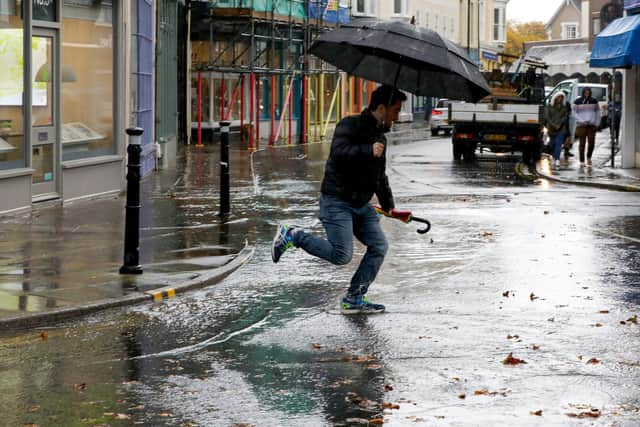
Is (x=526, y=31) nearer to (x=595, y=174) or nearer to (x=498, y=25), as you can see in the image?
(x=498, y=25)

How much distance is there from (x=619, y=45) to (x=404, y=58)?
1665 cm

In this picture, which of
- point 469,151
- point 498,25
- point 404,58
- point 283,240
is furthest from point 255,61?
point 498,25

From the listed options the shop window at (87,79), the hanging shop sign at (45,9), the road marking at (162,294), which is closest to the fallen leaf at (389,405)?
the road marking at (162,294)

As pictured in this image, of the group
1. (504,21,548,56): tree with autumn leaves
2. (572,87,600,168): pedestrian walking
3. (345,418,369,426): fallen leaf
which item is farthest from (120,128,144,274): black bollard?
(504,21,548,56): tree with autumn leaves

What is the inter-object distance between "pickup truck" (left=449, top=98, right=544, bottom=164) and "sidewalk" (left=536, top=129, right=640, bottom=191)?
2.12ft

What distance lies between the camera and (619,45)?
83.6 ft

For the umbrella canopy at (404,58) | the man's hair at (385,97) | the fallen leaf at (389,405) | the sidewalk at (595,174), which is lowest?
the fallen leaf at (389,405)

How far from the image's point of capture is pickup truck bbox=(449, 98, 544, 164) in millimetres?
30734

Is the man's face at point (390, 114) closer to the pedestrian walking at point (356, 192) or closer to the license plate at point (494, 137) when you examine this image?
the pedestrian walking at point (356, 192)

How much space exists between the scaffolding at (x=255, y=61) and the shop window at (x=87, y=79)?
639 inches

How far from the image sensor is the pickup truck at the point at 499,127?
3073 centimetres

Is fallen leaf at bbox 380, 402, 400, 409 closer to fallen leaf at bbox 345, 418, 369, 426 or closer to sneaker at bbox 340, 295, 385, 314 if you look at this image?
fallen leaf at bbox 345, 418, 369, 426

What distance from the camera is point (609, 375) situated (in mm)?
7348

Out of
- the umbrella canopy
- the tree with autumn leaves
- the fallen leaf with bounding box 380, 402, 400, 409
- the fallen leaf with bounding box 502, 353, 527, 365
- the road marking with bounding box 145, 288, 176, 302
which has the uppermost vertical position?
the tree with autumn leaves
